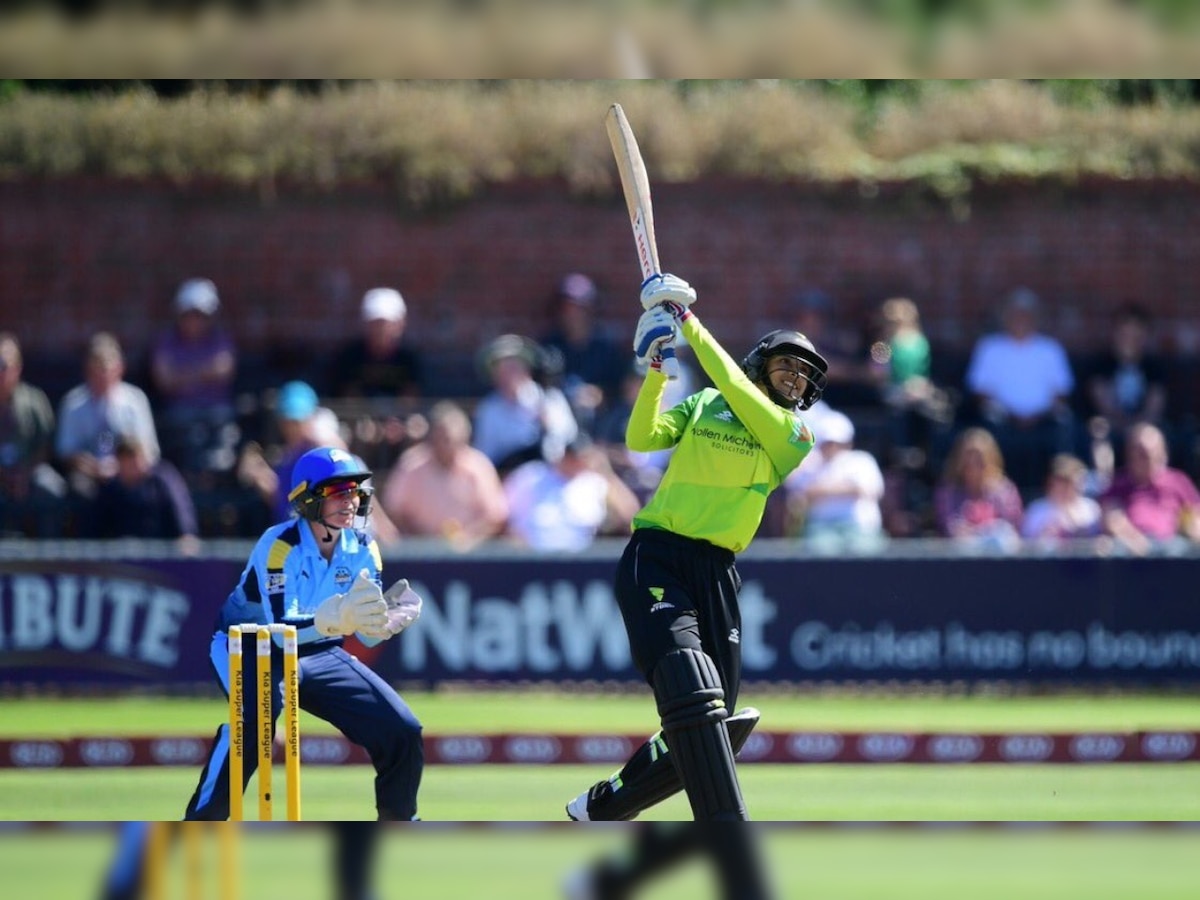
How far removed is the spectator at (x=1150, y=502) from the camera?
35.8ft

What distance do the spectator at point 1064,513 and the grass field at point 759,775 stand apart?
107 centimetres

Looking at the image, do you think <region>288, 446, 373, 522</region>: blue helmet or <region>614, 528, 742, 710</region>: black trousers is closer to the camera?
<region>614, 528, 742, 710</region>: black trousers

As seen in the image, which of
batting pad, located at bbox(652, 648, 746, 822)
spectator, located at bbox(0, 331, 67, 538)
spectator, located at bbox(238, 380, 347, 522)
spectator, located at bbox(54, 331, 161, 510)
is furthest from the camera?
spectator, located at bbox(54, 331, 161, 510)

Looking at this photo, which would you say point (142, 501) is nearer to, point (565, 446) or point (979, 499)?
point (565, 446)

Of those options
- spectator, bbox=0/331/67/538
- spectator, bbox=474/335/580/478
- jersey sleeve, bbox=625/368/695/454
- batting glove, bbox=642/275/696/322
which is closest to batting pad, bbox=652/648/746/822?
jersey sleeve, bbox=625/368/695/454

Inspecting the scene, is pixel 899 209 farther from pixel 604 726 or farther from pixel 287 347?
pixel 604 726

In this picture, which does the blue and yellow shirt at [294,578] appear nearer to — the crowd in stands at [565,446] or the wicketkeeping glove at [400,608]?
the wicketkeeping glove at [400,608]

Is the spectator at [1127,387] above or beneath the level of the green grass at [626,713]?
above

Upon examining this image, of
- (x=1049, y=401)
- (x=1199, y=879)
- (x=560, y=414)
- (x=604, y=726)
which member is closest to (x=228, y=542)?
(x=560, y=414)

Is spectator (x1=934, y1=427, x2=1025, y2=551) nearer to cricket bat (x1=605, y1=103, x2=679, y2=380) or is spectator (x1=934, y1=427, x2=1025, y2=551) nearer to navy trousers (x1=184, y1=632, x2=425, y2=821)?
cricket bat (x1=605, y1=103, x2=679, y2=380)

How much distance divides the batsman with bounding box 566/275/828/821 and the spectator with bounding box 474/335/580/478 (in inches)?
211

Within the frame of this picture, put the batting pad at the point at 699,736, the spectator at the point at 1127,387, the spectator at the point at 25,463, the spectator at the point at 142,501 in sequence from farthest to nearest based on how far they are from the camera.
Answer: the spectator at the point at 1127,387 → the spectator at the point at 25,463 → the spectator at the point at 142,501 → the batting pad at the point at 699,736

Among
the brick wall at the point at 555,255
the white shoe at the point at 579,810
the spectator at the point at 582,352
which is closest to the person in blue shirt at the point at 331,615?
the white shoe at the point at 579,810

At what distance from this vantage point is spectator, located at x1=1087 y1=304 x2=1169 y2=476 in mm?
12016
